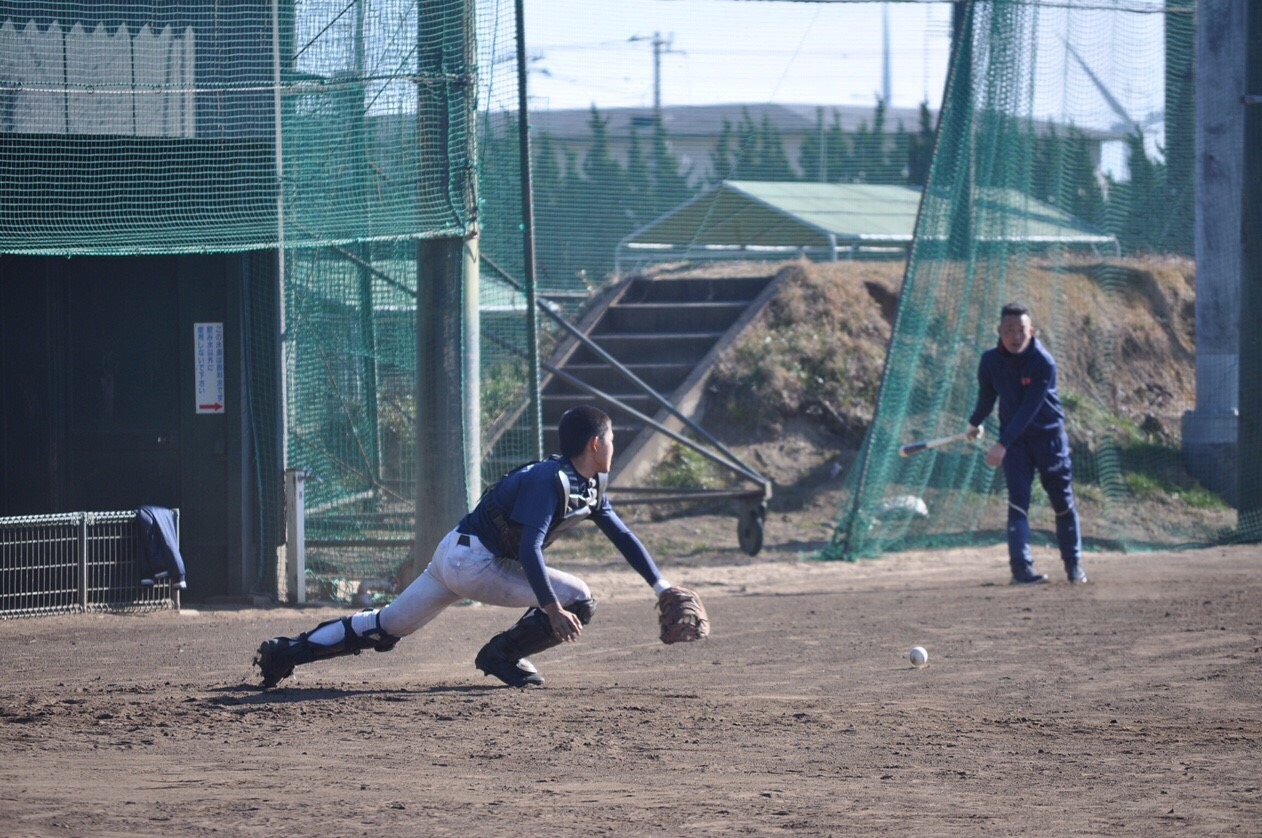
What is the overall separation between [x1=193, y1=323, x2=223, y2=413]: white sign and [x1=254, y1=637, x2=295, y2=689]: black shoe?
356 centimetres

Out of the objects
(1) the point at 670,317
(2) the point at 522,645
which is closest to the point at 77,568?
(2) the point at 522,645

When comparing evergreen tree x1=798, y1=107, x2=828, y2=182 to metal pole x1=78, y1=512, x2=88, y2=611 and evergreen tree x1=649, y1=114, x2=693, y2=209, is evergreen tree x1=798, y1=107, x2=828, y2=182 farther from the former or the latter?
metal pole x1=78, y1=512, x2=88, y2=611

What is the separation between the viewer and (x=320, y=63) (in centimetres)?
998

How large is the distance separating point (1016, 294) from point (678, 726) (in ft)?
26.2

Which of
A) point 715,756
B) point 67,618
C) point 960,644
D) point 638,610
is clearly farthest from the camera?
point 638,610

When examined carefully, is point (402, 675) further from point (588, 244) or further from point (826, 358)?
point (588, 244)

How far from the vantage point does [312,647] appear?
6734 millimetres

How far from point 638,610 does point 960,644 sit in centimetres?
244

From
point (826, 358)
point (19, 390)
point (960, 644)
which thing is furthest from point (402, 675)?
point (826, 358)

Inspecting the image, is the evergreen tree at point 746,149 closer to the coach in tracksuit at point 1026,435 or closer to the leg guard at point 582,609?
the coach in tracksuit at point 1026,435

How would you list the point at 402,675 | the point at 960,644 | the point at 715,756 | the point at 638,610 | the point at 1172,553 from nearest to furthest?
the point at 715,756
the point at 402,675
the point at 960,644
the point at 638,610
the point at 1172,553

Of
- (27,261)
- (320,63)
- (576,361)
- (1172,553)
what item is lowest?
(1172,553)

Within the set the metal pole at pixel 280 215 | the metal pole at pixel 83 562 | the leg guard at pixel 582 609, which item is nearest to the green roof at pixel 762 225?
the metal pole at pixel 280 215

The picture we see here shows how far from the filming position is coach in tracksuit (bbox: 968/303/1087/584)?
1035cm
